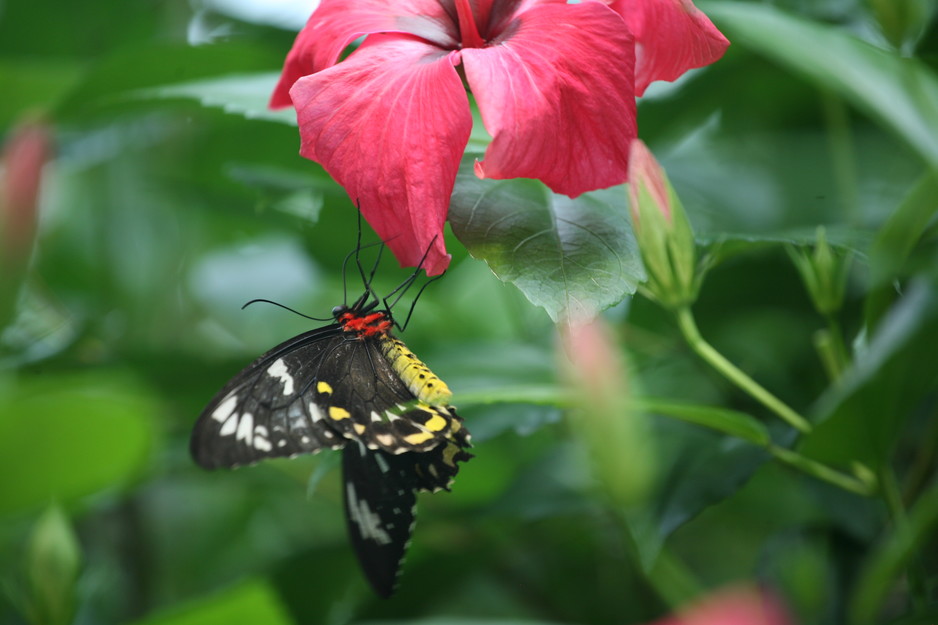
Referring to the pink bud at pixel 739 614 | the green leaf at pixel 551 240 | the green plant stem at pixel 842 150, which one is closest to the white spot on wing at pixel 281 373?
the green leaf at pixel 551 240

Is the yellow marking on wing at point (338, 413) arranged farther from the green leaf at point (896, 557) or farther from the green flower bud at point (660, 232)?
the green leaf at point (896, 557)

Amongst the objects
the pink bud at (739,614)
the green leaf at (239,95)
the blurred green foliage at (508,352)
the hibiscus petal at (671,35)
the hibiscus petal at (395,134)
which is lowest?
the blurred green foliage at (508,352)

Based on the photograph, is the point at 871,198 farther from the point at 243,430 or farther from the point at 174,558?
the point at 174,558

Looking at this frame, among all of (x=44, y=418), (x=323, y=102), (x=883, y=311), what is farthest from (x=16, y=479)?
(x=883, y=311)

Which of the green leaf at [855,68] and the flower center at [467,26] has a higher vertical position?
the flower center at [467,26]

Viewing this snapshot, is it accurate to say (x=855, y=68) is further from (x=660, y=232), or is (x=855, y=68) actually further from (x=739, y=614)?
(x=739, y=614)
